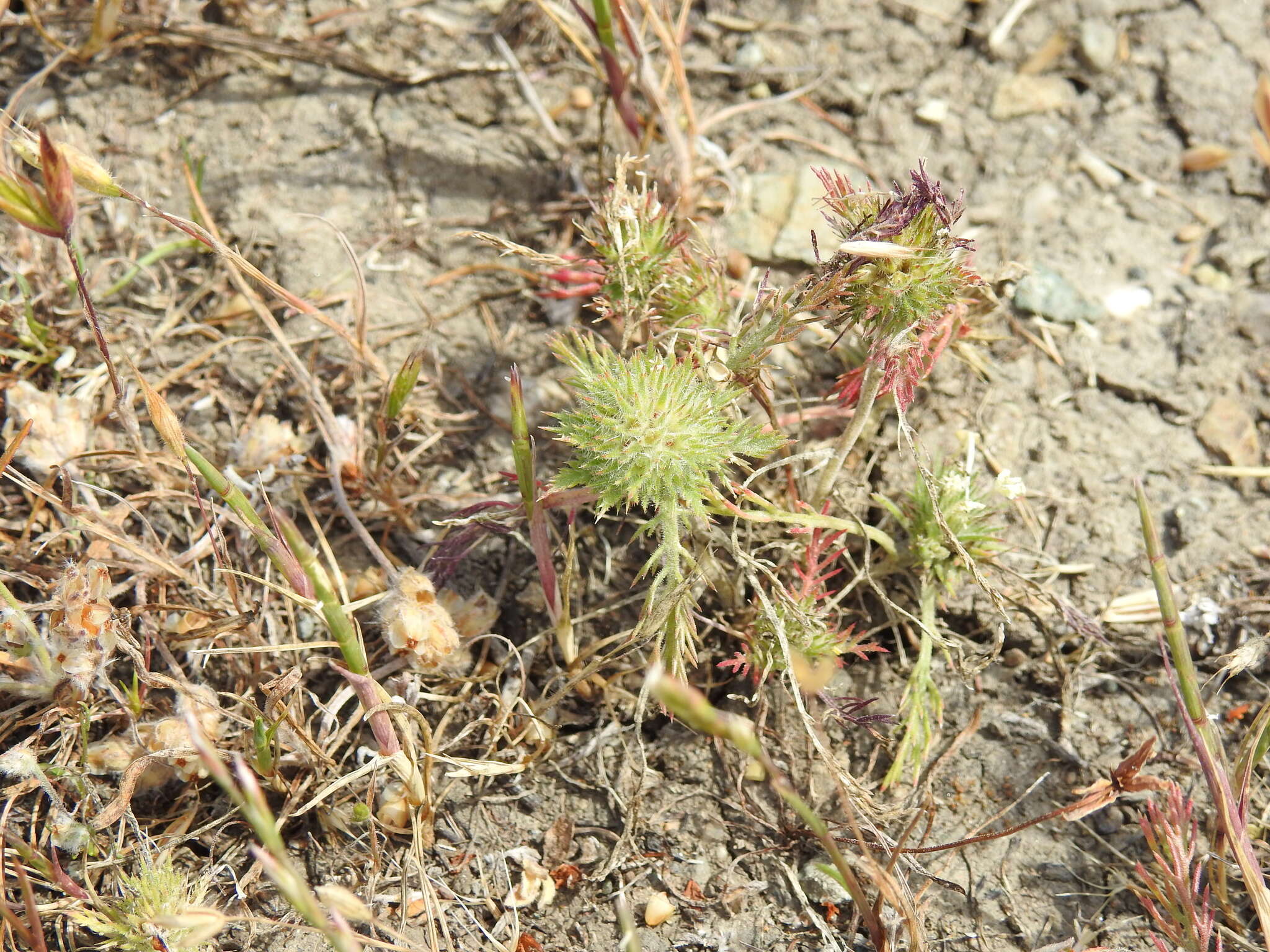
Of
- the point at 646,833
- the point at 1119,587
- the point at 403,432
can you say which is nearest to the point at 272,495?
the point at 403,432

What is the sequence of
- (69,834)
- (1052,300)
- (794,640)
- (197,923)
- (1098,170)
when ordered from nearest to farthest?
(197,923)
(69,834)
(794,640)
(1052,300)
(1098,170)

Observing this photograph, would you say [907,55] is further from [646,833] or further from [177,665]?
[177,665]

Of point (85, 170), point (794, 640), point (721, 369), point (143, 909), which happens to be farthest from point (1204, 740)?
point (85, 170)

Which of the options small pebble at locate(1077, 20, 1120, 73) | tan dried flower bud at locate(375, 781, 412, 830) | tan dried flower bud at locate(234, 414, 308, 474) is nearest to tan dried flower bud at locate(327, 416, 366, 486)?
tan dried flower bud at locate(234, 414, 308, 474)

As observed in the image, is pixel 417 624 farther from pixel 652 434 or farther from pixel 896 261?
pixel 896 261

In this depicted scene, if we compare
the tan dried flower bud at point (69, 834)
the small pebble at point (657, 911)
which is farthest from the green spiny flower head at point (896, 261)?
the tan dried flower bud at point (69, 834)

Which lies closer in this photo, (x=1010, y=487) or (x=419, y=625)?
(x=419, y=625)

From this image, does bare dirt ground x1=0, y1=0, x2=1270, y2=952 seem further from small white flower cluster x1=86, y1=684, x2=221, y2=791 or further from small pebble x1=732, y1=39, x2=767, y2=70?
small white flower cluster x1=86, y1=684, x2=221, y2=791
